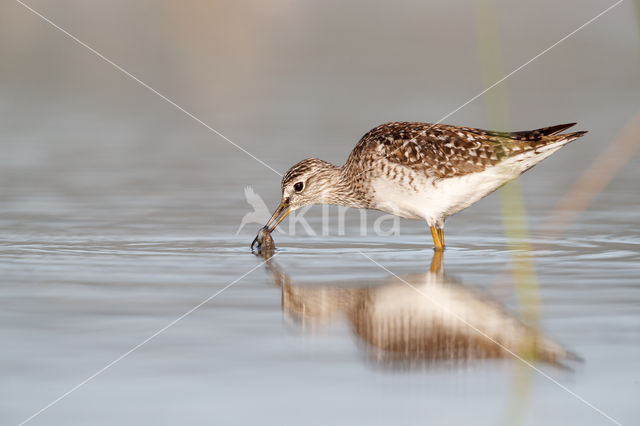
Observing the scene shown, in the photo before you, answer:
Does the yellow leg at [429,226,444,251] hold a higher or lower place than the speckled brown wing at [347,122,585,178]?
lower

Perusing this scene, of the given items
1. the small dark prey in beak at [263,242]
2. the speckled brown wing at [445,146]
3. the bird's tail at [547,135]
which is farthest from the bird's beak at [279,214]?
the bird's tail at [547,135]

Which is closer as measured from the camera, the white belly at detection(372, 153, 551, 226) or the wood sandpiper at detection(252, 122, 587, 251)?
the wood sandpiper at detection(252, 122, 587, 251)

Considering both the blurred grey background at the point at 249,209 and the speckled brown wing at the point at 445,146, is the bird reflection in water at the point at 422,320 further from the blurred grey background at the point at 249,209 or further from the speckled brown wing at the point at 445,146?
the speckled brown wing at the point at 445,146

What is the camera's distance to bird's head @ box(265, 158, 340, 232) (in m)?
11.0

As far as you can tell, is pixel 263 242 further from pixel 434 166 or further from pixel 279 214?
pixel 434 166

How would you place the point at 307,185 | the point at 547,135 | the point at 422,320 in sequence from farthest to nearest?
the point at 307,185, the point at 547,135, the point at 422,320

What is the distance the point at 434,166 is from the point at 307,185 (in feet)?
5.17

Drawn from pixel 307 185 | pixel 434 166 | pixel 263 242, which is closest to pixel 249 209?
pixel 307 185

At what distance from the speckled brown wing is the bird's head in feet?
1.70

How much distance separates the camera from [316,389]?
5434 mm

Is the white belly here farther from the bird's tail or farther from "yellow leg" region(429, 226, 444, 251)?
the bird's tail

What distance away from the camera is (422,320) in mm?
6922

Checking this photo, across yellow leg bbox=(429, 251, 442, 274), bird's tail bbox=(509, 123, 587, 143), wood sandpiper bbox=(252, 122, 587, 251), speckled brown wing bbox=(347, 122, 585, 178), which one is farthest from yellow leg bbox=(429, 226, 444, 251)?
bird's tail bbox=(509, 123, 587, 143)

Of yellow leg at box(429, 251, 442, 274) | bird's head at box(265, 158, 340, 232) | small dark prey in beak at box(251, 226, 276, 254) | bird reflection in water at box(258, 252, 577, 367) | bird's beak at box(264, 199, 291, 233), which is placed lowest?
bird reflection in water at box(258, 252, 577, 367)
